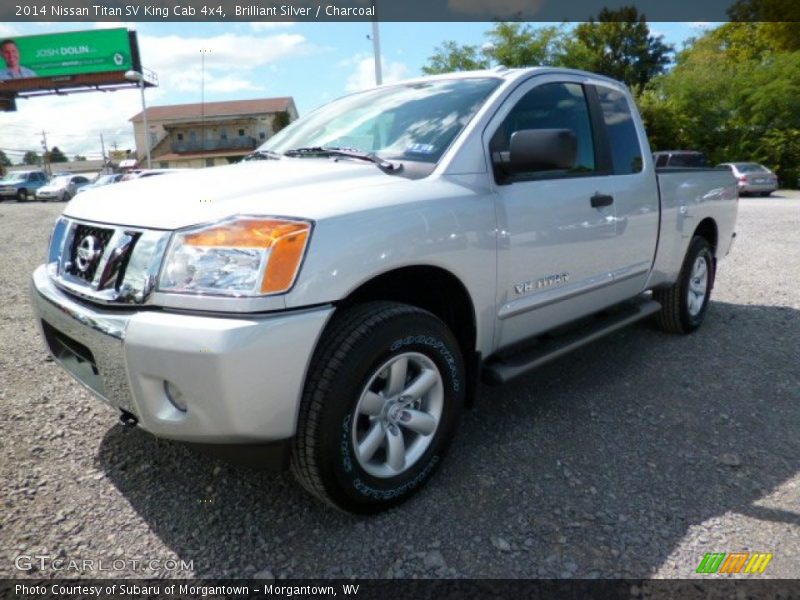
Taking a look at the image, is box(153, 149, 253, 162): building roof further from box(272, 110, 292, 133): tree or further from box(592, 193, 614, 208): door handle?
box(592, 193, 614, 208): door handle

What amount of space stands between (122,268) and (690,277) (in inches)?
155

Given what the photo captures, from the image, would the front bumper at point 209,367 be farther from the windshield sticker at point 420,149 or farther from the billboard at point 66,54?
the billboard at point 66,54

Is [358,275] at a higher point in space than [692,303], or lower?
higher

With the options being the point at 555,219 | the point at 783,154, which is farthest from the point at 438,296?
the point at 783,154

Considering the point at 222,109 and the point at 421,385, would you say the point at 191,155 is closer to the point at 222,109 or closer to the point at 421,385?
the point at 222,109

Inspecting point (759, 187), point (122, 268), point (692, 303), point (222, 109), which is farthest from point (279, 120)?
point (122, 268)

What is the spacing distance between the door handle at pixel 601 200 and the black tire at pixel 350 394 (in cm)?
128

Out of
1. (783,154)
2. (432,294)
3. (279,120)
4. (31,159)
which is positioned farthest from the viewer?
(31,159)

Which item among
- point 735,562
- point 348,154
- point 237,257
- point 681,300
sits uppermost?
point 348,154

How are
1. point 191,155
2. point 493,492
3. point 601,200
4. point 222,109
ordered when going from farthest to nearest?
1. point 222,109
2. point 191,155
3. point 601,200
4. point 493,492

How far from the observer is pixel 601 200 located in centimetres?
312

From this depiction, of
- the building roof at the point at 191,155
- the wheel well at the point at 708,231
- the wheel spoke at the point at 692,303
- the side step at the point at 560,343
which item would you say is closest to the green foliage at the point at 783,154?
the wheel well at the point at 708,231

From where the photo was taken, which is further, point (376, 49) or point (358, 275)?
point (376, 49)

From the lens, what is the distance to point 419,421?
232 cm
